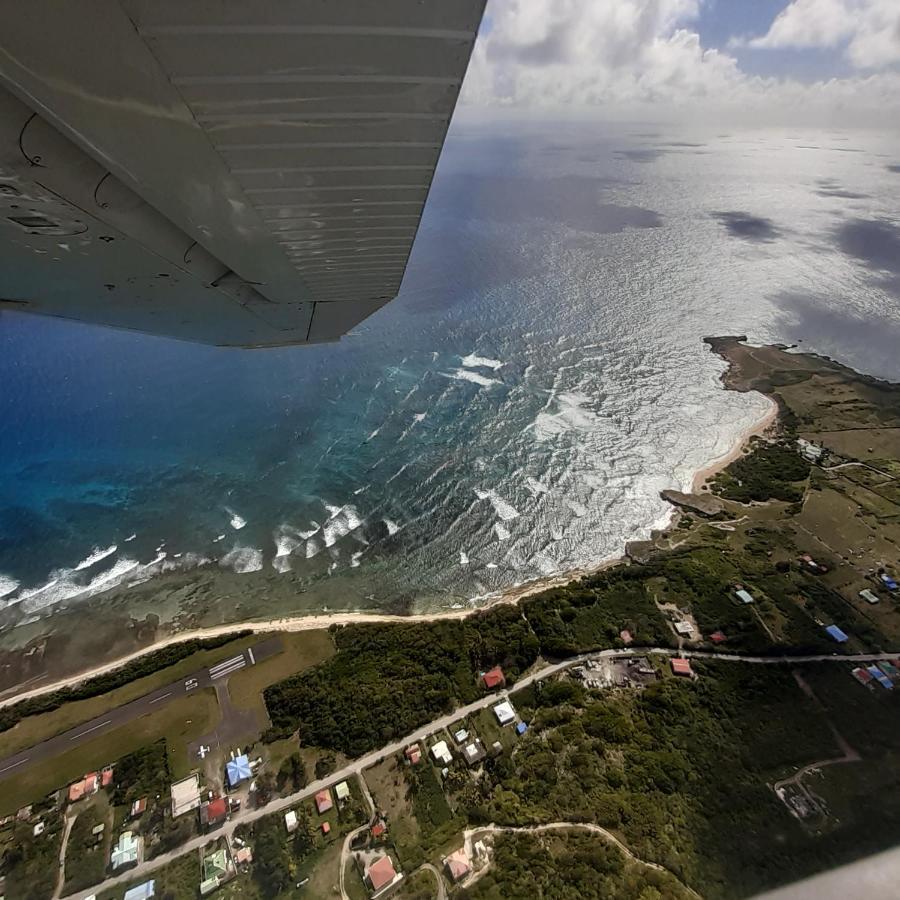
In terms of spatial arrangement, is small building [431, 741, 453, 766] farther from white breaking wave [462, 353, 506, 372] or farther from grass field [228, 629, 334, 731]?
white breaking wave [462, 353, 506, 372]

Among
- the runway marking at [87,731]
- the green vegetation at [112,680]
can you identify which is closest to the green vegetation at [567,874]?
the green vegetation at [112,680]

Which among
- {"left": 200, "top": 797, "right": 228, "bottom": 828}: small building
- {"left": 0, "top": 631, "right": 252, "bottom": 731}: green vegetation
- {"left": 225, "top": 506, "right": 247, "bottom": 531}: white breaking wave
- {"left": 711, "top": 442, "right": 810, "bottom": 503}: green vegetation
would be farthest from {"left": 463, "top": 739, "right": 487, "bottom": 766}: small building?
{"left": 711, "top": 442, "right": 810, "bottom": 503}: green vegetation

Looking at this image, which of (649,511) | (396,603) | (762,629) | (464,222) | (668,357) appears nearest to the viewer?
(762,629)

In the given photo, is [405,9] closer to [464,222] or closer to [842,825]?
[842,825]

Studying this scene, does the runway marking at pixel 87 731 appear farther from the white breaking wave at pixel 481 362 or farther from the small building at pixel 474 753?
the white breaking wave at pixel 481 362

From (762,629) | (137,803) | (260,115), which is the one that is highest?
(137,803)

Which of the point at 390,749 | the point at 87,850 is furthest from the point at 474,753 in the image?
the point at 87,850

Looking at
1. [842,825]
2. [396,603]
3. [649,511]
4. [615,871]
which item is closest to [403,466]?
[396,603]
